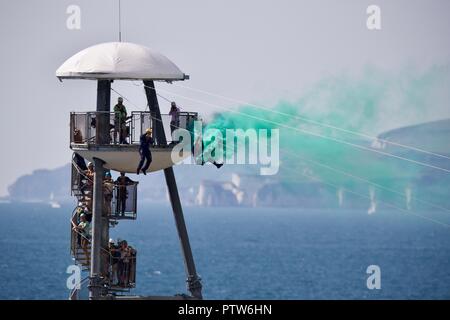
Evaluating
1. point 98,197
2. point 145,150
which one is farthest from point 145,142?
point 98,197

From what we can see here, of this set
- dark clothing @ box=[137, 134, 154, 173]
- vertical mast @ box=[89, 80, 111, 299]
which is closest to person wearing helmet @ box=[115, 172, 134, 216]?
vertical mast @ box=[89, 80, 111, 299]

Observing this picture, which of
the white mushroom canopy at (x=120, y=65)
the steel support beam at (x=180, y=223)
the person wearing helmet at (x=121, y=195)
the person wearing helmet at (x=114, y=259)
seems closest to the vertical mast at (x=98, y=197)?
the person wearing helmet at (x=114, y=259)

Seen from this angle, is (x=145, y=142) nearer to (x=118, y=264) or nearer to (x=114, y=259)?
(x=114, y=259)

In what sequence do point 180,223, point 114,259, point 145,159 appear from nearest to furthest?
point 145,159, point 114,259, point 180,223

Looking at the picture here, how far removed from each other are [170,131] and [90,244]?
611 centimetres

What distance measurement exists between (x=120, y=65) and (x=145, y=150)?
3.40 metres

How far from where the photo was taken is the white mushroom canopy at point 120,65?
185 ft

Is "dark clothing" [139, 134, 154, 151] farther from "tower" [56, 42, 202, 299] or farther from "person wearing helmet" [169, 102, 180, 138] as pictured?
"person wearing helmet" [169, 102, 180, 138]

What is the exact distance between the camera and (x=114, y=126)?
5762 centimetres

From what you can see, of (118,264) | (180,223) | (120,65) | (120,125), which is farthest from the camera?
(180,223)

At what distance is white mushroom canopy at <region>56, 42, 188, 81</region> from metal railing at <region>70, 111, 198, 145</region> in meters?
2.01
